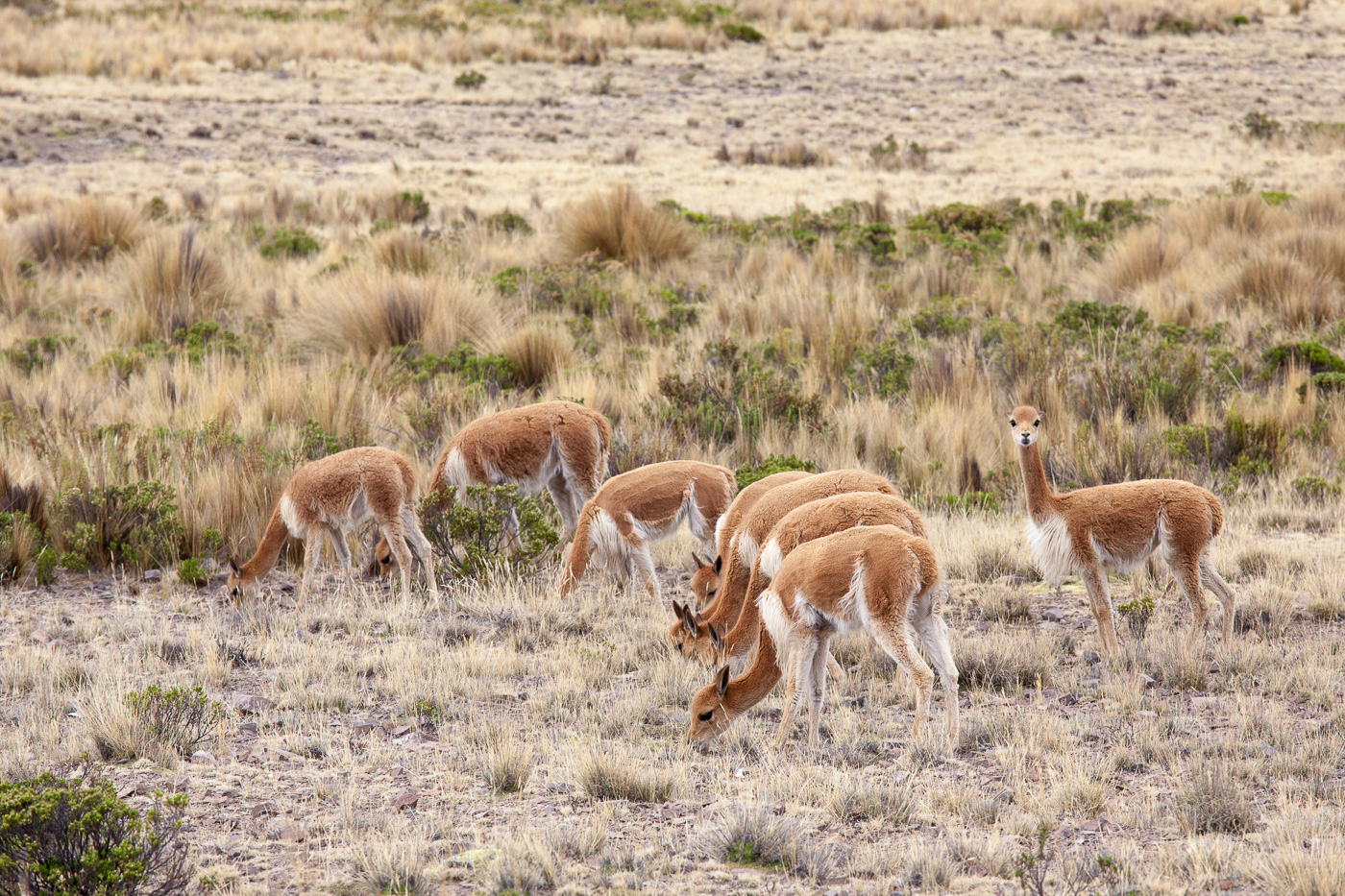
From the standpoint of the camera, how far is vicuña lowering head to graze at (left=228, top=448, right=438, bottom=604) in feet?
21.5

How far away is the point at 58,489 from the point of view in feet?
25.2

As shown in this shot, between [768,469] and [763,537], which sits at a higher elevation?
[763,537]

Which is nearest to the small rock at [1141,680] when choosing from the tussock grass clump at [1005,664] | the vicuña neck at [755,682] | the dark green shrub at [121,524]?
the tussock grass clump at [1005,664]

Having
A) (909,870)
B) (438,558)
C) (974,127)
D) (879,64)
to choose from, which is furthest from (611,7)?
(909,870)

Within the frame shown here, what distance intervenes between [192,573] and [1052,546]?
4925 mm

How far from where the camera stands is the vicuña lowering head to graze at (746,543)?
538 cm

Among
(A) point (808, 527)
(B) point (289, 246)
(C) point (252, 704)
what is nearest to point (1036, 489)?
(A) point (808, 527)

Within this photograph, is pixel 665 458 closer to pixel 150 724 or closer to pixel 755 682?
pixel 755 682

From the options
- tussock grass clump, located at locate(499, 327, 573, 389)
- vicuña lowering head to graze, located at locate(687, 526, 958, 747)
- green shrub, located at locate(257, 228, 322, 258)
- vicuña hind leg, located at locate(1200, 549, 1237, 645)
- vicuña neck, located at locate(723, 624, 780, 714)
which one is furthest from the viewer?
green shrub, located at locate(257, 228, 322, 258)

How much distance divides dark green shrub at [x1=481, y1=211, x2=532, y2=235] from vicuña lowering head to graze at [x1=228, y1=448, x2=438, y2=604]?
1142cm

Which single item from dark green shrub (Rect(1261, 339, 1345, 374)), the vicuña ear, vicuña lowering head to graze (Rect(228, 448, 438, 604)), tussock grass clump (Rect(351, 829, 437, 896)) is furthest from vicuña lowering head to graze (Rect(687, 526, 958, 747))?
dark green shrub (Rect(1261, 339, 1345, 374))

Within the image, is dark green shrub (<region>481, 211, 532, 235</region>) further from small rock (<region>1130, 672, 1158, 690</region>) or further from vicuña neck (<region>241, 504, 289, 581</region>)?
small rock (<region>1130, 672, 1158, 690</region>)

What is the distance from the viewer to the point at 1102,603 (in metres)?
5.60

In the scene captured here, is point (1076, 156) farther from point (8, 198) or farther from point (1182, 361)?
point (8, 198)
